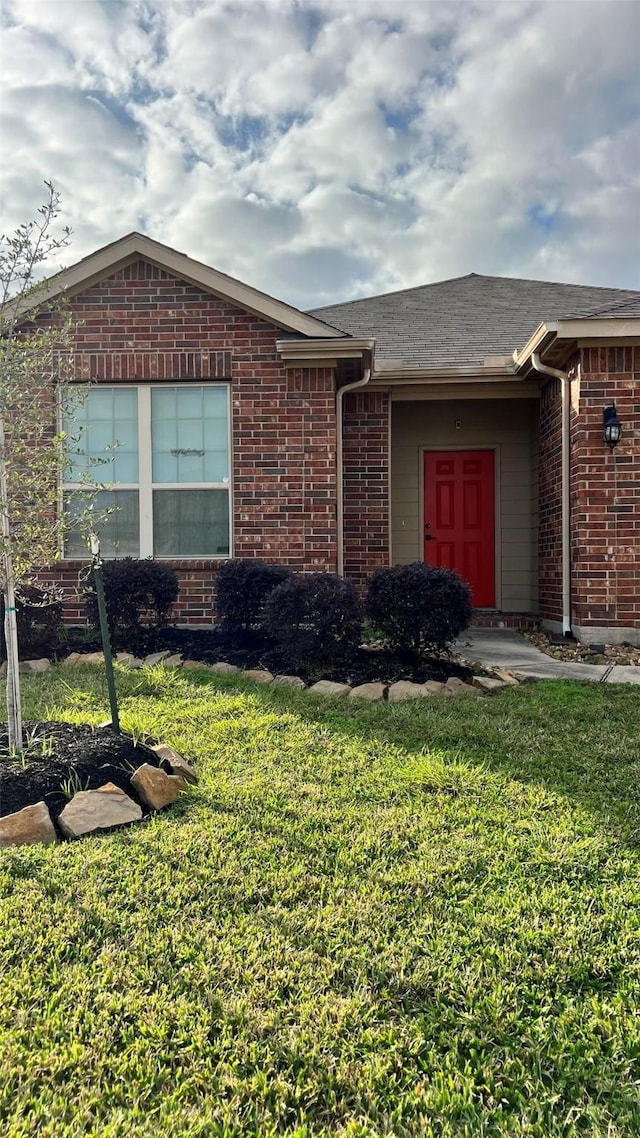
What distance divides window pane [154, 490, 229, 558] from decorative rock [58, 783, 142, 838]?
15.0ft

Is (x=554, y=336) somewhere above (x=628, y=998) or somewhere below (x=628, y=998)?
above

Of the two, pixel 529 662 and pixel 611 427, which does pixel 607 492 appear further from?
pixel 529 662

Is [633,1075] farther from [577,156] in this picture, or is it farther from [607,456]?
[577,156]

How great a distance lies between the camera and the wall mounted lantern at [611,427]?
662 centimetres

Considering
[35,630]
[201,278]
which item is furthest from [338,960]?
[201,278]

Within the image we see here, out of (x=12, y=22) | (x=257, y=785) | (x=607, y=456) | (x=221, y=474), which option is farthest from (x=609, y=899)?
(x=12, y=22)

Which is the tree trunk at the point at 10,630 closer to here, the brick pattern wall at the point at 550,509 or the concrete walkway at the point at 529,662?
the concrete walkway at the point at 529,662

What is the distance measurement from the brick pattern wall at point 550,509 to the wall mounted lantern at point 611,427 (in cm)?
93

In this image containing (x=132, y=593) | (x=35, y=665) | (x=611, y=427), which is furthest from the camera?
(x=611, y=427)

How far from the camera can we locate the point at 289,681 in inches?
213

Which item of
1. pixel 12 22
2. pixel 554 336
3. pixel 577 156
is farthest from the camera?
pixel 577 156

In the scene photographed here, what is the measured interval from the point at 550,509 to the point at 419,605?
341 centimetres

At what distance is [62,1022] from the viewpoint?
5.65ft

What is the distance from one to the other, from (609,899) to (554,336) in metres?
5.71
